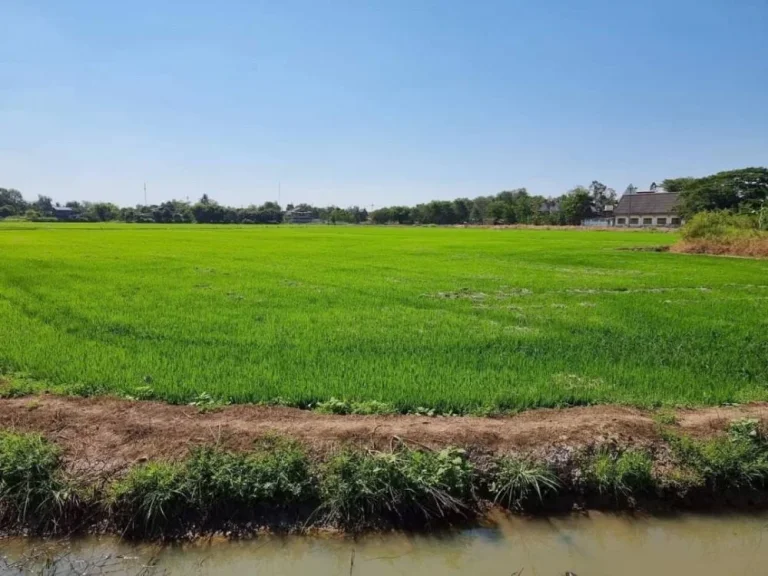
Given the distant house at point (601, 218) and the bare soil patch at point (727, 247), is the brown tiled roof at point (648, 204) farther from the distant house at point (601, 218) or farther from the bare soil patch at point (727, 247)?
the bare soil patch at point (727, 247)

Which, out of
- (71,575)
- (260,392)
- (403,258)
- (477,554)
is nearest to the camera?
(71,575)

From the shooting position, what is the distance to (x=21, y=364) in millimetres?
6320

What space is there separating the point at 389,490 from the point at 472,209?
97.7 m

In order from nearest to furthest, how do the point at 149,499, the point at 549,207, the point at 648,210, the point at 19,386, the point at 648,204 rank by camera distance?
the point at 149,499 → the point at 19,386 → the point at 648,210 → the point at 648,204 → the point at 549,207

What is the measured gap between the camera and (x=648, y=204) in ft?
253

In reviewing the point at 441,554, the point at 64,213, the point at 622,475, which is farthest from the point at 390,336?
the point at 64,213

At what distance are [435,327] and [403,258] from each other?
14.2 meters

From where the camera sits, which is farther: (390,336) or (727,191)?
(727,191)

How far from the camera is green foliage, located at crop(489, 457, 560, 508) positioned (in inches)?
159

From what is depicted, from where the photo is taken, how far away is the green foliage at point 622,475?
418cm

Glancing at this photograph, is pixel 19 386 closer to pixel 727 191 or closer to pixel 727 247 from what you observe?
pixel 727 247

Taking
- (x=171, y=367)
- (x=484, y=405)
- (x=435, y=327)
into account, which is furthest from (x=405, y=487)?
(x=435, y=327)

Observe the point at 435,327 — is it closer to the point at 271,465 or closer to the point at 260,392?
the point at 260,392

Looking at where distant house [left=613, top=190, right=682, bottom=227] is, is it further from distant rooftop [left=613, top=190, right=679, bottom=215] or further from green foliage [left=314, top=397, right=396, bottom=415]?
green foliage [left=314, top=397, right=396, bottom=415]
